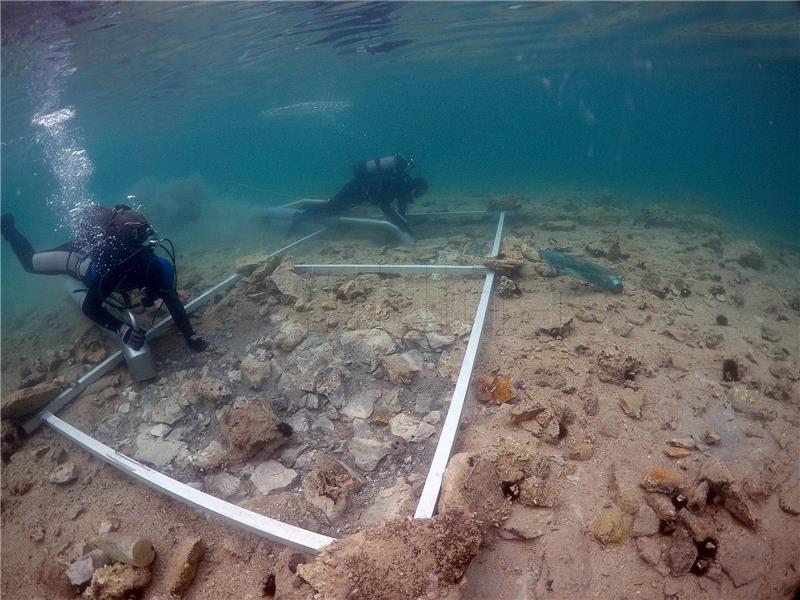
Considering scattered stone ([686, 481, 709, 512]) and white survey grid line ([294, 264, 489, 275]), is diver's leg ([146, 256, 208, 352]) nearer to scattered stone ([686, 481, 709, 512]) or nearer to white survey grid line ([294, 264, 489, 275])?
white survey grid line ([294, 264, 489, 275])

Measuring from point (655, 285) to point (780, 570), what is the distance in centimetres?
434

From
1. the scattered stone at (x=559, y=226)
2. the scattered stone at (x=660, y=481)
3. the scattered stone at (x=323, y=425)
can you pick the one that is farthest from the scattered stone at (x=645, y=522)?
the scattered stone at (x=559, y=226)

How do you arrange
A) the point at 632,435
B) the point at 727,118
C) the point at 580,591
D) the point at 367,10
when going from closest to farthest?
the point at 580,591 < the point at 632,435 < the point at 367,10 < the point at 727,118

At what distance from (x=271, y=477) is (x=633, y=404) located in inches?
131

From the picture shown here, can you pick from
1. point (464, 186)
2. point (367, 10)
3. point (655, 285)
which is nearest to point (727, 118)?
point (464, 186)

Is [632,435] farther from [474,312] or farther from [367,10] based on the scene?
[367,10]

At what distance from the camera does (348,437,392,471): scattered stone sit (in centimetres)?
326

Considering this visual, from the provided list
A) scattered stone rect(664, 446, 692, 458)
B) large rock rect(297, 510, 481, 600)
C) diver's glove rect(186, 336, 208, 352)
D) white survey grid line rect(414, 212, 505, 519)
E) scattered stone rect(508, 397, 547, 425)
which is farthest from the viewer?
diver's glove rect(186, 336, 208, 352)

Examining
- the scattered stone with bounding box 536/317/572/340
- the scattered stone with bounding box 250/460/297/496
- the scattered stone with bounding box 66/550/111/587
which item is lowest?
the scattered stone with bounding box 536/317/572/340

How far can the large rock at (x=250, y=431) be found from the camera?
341cm

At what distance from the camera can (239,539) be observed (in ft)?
9.55

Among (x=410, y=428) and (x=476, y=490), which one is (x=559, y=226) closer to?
(x=410, y=428)

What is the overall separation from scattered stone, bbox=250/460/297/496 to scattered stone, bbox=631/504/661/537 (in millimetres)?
2560

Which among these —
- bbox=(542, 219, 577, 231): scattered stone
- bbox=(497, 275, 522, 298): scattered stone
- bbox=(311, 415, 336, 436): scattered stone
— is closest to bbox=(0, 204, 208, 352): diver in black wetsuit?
bbox=(311, 415, 336, 436): scattered stone
